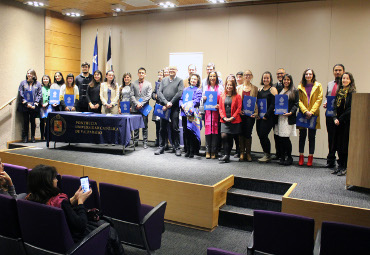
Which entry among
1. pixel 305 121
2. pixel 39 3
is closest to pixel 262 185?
pixel 305 121

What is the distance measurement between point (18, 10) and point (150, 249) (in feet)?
22.8

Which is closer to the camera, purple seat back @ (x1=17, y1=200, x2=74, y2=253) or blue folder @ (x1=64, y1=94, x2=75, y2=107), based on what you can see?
purple seat back @ (x1=17, y1=200, x2=74, y2=253)

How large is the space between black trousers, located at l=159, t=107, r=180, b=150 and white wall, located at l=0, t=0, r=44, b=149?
12.4 feet

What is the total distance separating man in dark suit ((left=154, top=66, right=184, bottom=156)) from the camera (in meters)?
6.05

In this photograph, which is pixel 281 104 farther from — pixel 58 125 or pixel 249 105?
pixel 58 125

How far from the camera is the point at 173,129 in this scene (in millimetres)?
6121

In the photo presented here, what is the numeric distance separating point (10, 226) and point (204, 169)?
2.95 meters

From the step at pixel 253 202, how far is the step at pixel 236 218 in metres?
0.10

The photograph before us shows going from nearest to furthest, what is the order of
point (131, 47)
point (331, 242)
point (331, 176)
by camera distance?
point (331, 242), point (331, 176), point (131, 47)

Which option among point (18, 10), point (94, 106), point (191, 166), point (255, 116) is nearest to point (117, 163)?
point (191, 166)

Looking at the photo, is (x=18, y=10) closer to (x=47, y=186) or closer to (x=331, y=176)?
(x=47, y=186)

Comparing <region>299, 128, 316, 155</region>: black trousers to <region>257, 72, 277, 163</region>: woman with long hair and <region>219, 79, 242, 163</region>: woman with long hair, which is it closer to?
<region>257, 72, 277, 163</region>: woman with long hair

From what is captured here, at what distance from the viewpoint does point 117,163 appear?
5336 mm

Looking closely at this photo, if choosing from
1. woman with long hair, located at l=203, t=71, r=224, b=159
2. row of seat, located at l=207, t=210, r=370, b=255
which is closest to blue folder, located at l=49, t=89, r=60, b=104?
woman with long hair, located at l=203, t=71, r=224, b=159
